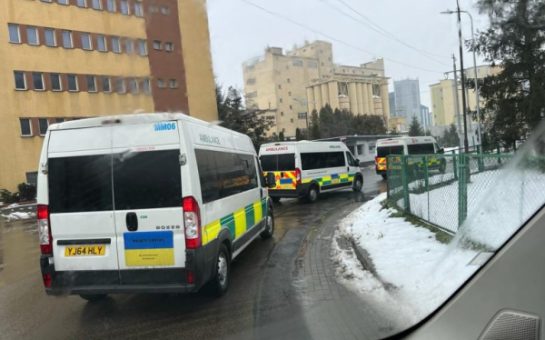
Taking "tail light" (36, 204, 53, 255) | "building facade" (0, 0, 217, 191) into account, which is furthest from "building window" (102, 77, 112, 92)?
"tail light" (36, 204, 53, 255)

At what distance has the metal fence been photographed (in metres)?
4.46

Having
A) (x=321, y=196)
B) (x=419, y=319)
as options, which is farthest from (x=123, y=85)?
(x=321, y=196)

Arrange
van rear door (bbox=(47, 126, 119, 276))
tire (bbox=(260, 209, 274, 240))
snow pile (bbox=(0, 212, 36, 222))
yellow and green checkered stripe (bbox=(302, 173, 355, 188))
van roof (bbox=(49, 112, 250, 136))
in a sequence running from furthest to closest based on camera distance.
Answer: yellow and green checkered stripe (bbox=(302, 173, 355, 188)) → tire (bbox=(260, 209, 274, 240)) → van rear door (bbox=(47, 126, 119, 276)) → snow pile (bbox=(0, 212, 36, 222)) → van roof (bbox=(49, 112, 250, 136))

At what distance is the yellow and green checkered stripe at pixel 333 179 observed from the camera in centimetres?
1592

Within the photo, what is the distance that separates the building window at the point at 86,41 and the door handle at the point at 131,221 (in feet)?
6.82

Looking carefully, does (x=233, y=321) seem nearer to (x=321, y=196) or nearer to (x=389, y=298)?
(x=389, y=298)

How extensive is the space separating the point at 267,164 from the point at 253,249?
7.53 metres

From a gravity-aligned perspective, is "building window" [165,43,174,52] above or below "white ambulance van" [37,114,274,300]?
above

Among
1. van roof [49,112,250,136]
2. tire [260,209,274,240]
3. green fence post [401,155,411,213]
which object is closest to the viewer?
van roof [49,112,250,136]

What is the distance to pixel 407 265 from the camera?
4543mm

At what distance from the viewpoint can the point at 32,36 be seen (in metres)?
2.84

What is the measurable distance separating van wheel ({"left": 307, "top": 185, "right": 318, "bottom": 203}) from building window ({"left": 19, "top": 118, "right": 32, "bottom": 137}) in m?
12.5

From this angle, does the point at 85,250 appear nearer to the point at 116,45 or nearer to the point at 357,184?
the point at 116,45

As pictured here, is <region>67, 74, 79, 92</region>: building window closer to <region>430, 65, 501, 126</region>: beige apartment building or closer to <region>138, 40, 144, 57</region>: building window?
<region>138, 40, 144, 57</region>: building window
